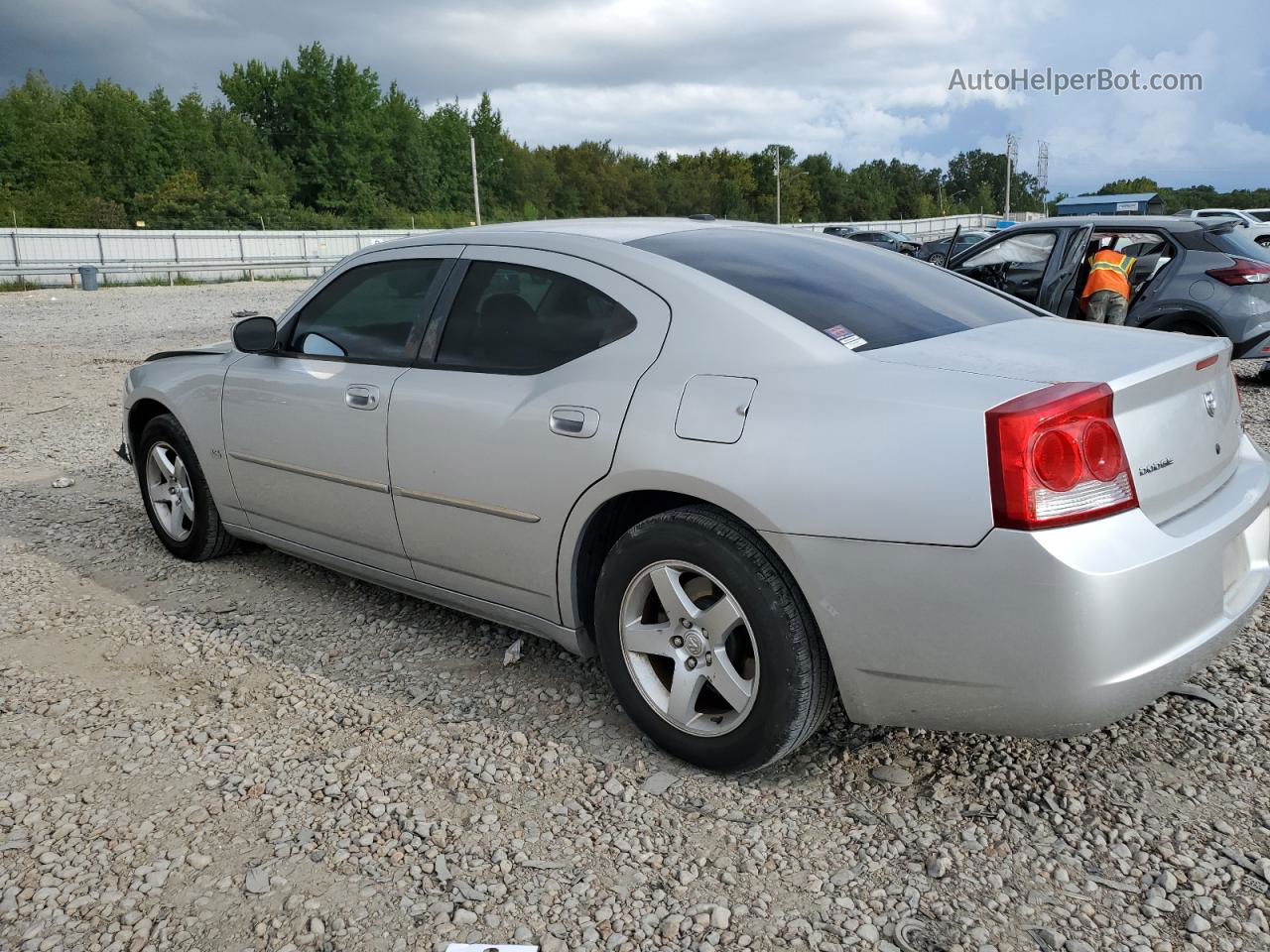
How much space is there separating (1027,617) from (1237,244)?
8.29 metres

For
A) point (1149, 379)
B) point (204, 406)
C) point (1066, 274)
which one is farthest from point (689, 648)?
point (1066, 274)

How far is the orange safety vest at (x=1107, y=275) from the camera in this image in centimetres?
849

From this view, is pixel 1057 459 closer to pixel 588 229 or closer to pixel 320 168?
pixel 588 229

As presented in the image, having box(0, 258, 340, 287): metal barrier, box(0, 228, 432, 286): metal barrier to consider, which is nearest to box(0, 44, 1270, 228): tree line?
box(0, 228, 432, 286): metal barrier

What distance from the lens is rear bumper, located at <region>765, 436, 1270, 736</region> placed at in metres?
2.38

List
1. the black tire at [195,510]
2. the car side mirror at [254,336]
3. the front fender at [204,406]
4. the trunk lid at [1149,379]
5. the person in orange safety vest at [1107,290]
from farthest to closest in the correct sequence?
the person in orange safety vest at [1107,290]
the black tire at [195,510]
the front fender at [204,406]
the car side mirror at [254,336]
the trunk lid at [1149,379]

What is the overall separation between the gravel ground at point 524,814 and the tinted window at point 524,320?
3.82 ft

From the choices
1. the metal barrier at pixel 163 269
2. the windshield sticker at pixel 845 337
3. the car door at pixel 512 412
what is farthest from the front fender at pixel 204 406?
the metal barrier at pixel 163 269

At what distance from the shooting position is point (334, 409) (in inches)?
155

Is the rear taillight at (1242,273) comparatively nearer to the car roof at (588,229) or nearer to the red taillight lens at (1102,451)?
the car roof at (588,229)

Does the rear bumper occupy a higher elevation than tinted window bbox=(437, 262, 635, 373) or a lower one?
lower

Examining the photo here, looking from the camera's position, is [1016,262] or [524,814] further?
[1016,262]

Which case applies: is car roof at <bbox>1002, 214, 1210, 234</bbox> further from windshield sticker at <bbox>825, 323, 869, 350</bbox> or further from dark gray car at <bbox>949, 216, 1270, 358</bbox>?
windshield sticker at <bbox>825, 323, 869, 350</bbox>

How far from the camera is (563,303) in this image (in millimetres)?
3385
